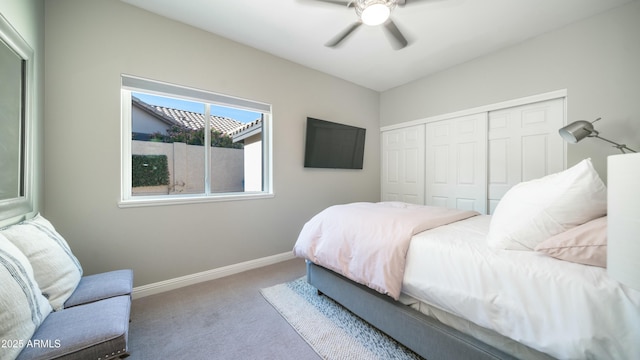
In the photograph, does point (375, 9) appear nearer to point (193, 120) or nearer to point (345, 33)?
point (345, 33)

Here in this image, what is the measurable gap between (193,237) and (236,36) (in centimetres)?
224

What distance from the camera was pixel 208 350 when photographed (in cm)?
155

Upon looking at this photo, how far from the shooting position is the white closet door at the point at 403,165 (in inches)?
150

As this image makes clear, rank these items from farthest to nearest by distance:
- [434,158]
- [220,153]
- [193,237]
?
[434,158] → [220,153] → [193,237]

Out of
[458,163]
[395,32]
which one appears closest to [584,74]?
[458,163]

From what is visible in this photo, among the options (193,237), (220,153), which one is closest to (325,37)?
(220,153)

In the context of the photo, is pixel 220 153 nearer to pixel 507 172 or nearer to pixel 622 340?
pixel 622 340

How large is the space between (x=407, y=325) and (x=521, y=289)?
0.66 m

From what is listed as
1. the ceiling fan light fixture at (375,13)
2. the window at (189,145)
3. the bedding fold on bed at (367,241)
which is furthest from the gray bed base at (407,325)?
the ceiling fan light fixture at (375,13)

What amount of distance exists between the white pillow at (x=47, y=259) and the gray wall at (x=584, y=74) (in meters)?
4.23

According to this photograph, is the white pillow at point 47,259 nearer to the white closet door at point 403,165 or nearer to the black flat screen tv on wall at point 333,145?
the black flat screen tv on wall at point 333,145

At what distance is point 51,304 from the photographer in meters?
1.25

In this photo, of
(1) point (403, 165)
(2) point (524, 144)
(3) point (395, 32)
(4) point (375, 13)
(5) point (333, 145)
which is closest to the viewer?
(4) point (375, 13)

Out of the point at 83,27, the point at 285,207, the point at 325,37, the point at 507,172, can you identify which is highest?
the point at 325,37
